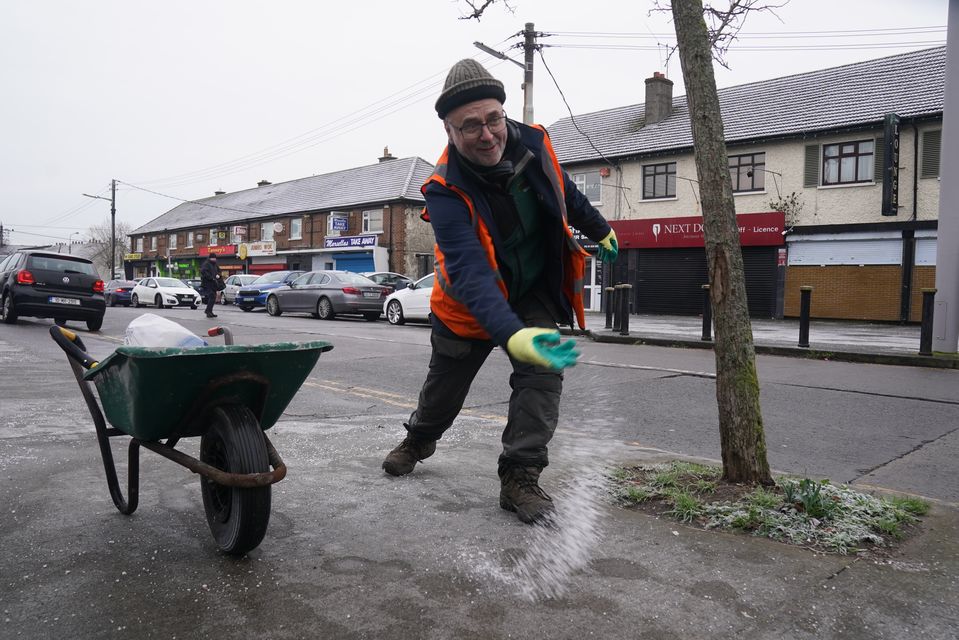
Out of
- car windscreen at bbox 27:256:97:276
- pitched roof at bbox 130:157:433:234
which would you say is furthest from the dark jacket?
pitched roof at bbox 130:157:433:234

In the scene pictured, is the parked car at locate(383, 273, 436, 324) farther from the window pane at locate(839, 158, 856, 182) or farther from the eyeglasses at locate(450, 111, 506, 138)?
the eyeglasses at locate(450, 111, 506, 138)

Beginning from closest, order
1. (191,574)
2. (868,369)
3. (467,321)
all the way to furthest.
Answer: (191,574) < (467,321) < (868,369)

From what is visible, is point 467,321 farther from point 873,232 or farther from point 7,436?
point 873,232

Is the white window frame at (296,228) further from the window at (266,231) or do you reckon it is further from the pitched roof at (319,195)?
the window at (266,231)

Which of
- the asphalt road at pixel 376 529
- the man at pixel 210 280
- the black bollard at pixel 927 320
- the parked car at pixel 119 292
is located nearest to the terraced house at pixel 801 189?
the black bollard at pixel 927 320

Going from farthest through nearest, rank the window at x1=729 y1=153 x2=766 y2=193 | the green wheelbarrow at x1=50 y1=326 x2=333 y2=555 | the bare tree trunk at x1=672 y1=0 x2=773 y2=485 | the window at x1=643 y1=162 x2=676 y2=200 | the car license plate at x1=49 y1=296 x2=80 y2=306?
the window at x1=643 y1=162 x2=676 y2=200 < the window at x1=729 y1=153 x2=766 y2=193 < the car license plate at x1=49 y1=296 x2=80 y2=306 < the bare tree trunk at x1=672 y1=0 x2=773 y2=485 < the green wheelbarrow at x1=50 y1=326 x2=333 y2=555

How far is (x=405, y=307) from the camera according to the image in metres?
17.9

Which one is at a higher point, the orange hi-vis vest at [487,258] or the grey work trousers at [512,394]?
the orange hi-vis vest at [487,258]

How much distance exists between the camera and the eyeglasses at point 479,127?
2977 mm

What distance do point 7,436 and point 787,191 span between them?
23.3 meters

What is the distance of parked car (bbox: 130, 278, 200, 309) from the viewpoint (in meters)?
28.1

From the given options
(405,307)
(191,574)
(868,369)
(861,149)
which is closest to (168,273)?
(405,307)

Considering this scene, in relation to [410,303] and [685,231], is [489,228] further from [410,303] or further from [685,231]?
[685,231]

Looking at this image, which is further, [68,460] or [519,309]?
[68,460]
